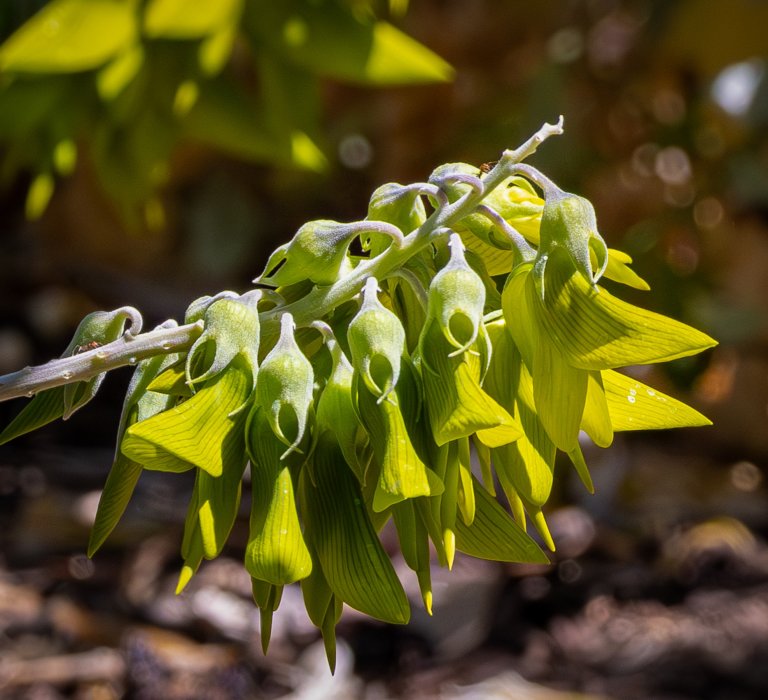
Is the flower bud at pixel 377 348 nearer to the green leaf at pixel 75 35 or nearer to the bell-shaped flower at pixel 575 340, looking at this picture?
the bell-shaped flower at pixel 575 340

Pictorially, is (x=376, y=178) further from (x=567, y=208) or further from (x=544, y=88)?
(x=567, y=208)

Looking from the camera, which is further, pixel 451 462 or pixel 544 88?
pixel 544 88

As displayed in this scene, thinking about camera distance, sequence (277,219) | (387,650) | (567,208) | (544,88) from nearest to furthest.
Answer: (567,208) < (387,650) < (544,88) < (277,219)

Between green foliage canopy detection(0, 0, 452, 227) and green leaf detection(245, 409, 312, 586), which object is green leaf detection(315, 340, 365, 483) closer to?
green leaf detection(245, 409, 312, 586)

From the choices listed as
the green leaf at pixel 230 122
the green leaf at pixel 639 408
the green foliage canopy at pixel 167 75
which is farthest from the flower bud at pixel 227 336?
the green leaf at pixel 230 122

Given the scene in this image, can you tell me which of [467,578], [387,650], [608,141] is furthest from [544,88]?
[387,650]

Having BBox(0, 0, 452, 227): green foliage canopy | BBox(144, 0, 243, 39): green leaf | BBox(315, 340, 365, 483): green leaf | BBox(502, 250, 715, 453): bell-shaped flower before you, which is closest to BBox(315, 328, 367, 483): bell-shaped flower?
BBox(315, 340, 365, 483): green leaf
